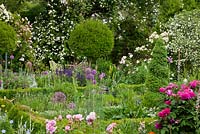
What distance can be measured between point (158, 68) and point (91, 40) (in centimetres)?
515

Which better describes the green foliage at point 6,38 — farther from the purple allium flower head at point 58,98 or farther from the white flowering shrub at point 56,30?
the purple allium flower head at point 58,98

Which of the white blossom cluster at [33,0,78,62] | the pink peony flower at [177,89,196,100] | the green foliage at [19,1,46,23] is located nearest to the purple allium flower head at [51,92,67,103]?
A: the pink peony flower at [177,89,196,100]

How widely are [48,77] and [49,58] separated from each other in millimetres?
4170

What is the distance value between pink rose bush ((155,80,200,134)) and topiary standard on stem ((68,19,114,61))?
7247mm

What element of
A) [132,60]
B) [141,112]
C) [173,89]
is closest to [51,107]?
[141,112]

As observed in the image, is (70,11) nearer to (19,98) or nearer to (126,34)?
(126,34)

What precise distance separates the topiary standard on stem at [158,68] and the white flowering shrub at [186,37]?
4623mm

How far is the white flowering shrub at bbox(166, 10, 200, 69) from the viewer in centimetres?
1227

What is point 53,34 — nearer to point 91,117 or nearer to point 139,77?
point 139,77

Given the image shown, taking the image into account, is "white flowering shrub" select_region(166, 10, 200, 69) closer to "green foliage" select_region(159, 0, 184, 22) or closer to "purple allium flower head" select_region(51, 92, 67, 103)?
"green foliage" select_region(159, 0, 184, 22)

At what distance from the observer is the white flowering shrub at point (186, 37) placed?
12.3m

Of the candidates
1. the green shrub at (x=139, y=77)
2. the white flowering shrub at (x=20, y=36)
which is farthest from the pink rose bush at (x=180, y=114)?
the white flowering shrub at (x=20, y=36)

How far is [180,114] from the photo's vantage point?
5078 mm

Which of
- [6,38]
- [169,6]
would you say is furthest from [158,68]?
[169,6]
